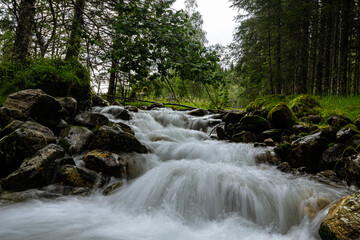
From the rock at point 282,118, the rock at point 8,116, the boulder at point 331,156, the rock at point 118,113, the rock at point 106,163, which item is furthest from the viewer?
the rock at point 118,113

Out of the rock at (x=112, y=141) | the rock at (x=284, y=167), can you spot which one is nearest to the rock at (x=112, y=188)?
the rock at (x=112, y=141)

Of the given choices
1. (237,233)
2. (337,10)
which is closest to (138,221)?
(237,233)

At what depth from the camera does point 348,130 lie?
4.08 m

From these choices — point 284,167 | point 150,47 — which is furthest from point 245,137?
point 150,47

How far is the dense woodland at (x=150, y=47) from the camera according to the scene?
8.46 ft

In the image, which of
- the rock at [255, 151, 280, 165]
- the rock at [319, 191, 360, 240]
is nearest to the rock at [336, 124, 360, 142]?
the rock at [255, 151, 280, 165]

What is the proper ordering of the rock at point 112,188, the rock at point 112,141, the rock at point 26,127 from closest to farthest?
1. the rock at point 112,188
2. the rock at point 26,127
3. the rock at point 112,141

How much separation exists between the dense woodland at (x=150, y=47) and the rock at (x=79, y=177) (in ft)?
5.44

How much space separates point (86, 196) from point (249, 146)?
14.1 ft

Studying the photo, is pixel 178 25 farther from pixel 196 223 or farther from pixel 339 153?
pixel 339 153

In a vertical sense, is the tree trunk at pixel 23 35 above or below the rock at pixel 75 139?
above

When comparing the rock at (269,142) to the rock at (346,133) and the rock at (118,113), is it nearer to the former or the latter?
the rock at (346,133)

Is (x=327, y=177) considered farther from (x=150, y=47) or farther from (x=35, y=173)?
(x=35, y=173)

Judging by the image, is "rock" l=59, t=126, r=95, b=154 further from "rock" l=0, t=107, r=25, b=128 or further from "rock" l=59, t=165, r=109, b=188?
"rock" l=0, t=107, r=25, b=128
